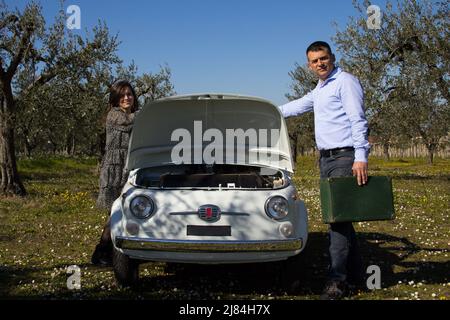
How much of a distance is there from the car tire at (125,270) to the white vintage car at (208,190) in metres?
0.01

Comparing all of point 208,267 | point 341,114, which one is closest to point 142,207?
point 208,267

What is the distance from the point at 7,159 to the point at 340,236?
13294mm

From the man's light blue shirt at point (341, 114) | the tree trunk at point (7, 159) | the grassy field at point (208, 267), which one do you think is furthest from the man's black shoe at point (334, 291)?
the tree trunk at point (7, 159)

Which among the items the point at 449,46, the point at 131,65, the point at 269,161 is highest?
the point at 131,65

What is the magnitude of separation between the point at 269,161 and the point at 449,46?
592 inches

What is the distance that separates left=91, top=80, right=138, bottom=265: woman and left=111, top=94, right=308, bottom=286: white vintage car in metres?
0.49

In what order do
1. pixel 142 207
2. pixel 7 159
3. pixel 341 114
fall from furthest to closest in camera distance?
pixel 7 159 → pixel 341 114 → pixel 142 207

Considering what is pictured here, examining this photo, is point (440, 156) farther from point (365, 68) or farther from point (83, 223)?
point (83, 223)

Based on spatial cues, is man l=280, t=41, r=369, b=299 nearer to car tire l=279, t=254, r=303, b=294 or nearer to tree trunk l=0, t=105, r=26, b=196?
car tire l=279, t=254, r=303, b=294

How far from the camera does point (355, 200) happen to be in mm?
5047

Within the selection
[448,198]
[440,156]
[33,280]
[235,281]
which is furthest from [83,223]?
[440,156]

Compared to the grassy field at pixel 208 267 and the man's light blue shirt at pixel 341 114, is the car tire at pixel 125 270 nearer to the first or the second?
the grassy field at pixel 208 267

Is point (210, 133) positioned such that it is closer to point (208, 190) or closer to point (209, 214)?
point (208, 190)
